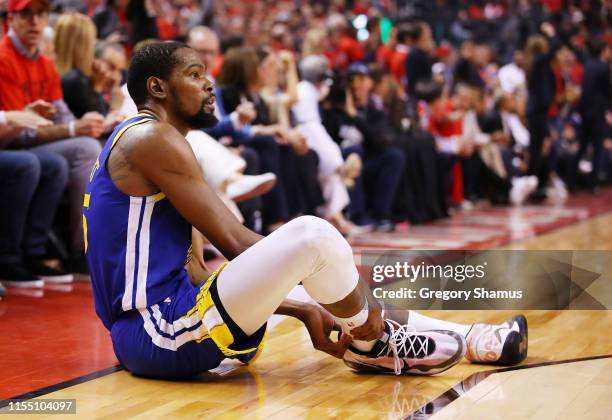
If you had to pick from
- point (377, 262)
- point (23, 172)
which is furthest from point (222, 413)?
point (23, 172)

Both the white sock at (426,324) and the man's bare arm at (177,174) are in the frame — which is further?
the white sock at (426,324)

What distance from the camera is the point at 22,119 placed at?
443 cm

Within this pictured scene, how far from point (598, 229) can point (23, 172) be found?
15.7 ft

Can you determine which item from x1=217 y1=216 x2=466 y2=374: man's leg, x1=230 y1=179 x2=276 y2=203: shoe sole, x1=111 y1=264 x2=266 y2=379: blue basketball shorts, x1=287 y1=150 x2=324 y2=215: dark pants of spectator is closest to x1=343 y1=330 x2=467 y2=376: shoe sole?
x1=217 y1=216 x2=466 y2=374: man's leg

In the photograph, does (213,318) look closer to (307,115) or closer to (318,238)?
(318,238)

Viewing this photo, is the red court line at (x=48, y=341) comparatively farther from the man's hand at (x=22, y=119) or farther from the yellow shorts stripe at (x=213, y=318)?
the man's hand at (x=22, y=119)

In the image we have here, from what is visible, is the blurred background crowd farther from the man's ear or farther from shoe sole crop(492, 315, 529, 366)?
shoe sole crop(492, 315, 529, 366)

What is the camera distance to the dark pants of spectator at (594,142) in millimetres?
11648

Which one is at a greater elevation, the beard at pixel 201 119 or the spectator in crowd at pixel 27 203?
the beard at pixel 201 119

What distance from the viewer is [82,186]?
4941 millimetres

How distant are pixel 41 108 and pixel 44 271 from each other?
0.83 meters

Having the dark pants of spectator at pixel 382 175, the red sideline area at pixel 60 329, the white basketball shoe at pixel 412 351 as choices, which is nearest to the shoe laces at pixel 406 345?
the white basketball shoe at pixel 412 351

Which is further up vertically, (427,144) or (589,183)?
(427,144)

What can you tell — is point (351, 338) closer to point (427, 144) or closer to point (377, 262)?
point (377, 262)
